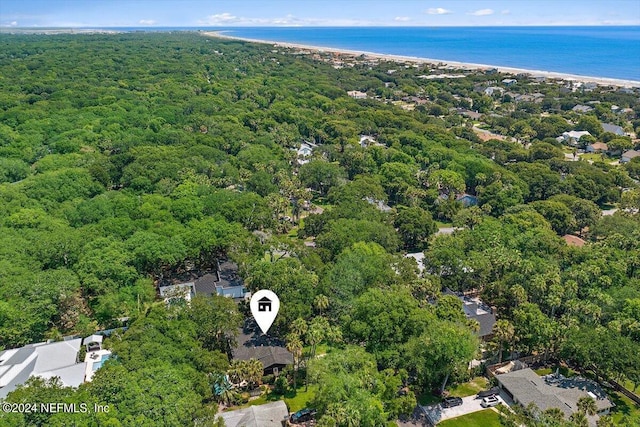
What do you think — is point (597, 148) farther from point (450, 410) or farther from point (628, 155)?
point (450, 410)

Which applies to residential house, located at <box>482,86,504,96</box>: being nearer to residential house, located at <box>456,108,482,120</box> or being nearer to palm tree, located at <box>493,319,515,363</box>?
residential house, located at <box>456,108,482,120</box>

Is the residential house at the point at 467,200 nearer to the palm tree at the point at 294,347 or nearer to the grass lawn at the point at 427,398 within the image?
the grass lawn at the point at 427,398

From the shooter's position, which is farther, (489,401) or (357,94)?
(357,94)

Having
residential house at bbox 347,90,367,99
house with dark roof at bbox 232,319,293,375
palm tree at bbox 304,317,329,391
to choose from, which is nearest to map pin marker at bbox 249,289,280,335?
house with dark roof at bbox 232,319,293,375

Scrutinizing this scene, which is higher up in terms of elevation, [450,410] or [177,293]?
[177,293]

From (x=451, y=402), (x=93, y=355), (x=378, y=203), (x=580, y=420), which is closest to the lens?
(x=580, y=420)

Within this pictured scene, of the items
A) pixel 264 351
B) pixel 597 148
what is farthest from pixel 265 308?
pixel 597 148
